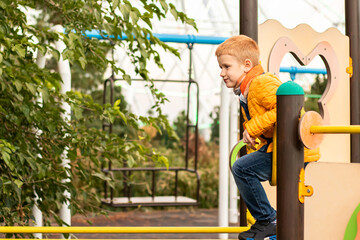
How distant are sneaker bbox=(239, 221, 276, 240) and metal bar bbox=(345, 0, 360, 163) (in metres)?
1.53

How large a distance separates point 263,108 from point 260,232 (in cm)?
52

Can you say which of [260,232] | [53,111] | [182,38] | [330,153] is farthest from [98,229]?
[182,38]

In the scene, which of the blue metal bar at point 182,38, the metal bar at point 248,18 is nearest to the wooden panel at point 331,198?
the metal bar at point 248,18

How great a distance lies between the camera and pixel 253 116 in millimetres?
2328

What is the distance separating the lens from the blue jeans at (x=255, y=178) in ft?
7.66

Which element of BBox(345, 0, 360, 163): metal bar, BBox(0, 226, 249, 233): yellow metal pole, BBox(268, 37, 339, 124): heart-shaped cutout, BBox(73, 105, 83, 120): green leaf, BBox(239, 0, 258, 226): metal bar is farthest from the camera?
BBox(345, 0, 360, 163): metal bar

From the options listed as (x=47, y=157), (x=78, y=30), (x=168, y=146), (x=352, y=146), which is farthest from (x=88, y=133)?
(x=168, y=146)

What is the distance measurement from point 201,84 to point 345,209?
23.5m

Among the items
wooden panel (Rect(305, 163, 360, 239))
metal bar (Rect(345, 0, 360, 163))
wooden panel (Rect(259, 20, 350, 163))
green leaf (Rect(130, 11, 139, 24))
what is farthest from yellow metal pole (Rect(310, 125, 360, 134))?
metal bar (Rect(345, 0, 360, 163))

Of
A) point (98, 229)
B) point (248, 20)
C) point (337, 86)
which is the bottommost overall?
point (98, 229)

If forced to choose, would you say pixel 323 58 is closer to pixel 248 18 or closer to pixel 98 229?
pixel 248 18

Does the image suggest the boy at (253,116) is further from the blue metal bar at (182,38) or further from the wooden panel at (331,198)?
the blue metal bar at (182,38)

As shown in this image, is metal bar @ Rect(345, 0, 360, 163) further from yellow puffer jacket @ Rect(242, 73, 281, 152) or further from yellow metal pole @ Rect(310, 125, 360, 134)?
yellow metal pole @ Rect(310, 125, 360, 134)

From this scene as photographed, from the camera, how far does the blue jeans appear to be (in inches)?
91.9
